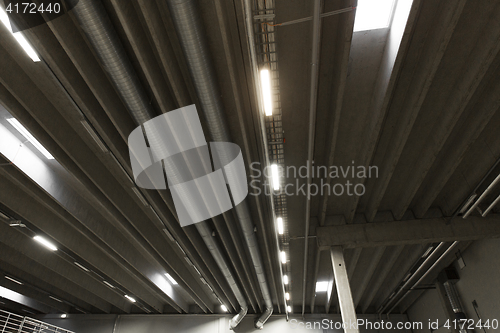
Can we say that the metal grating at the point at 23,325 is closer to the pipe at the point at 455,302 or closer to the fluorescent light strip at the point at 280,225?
the fluorescent light strip at the point at 280,225

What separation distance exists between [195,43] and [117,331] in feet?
64.6

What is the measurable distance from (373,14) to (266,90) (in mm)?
2696

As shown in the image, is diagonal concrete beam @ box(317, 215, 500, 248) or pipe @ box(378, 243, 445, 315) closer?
diagonal concrete beam @ box(317, 215, 500, 248)

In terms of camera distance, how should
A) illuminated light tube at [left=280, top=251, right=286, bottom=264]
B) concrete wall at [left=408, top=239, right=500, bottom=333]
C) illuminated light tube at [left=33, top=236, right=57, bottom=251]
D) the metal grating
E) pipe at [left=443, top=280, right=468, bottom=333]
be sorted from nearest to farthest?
illuminated light tube at [left=33, top=236, right=57, bottom=251] → the metal grating → concrete wall at [left=408, top=239, right=500, bottom=333] → illuminated light tube at [left=280, top=251, right=286, bottom=264] → pipe at [left=443, top=280, right=468, bottom=333]

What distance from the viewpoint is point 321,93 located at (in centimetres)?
718

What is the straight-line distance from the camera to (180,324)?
18844 mm

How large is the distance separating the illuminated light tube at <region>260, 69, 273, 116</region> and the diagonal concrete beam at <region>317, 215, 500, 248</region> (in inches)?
238

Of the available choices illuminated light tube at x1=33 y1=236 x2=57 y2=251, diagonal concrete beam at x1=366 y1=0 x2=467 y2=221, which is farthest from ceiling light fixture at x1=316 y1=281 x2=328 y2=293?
illuminated light tube at x1=33 y1=236 x2=57 y2=251

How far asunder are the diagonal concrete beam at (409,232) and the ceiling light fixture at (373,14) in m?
6.81

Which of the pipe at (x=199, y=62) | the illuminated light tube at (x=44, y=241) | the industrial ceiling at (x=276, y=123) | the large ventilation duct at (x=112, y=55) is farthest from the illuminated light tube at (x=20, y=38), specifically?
the illuminated light tube at (x=44, y=241)

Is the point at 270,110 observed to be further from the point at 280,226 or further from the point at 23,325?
the point at 23,325

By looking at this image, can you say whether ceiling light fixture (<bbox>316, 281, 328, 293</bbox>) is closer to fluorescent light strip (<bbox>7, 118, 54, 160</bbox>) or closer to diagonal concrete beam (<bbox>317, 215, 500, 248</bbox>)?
diagonal concrete beam (<bbox>317, 215, 500, 248</bbox>)

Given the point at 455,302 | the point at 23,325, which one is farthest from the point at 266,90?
the point at 23,325

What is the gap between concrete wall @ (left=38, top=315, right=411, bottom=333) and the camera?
18.5m
